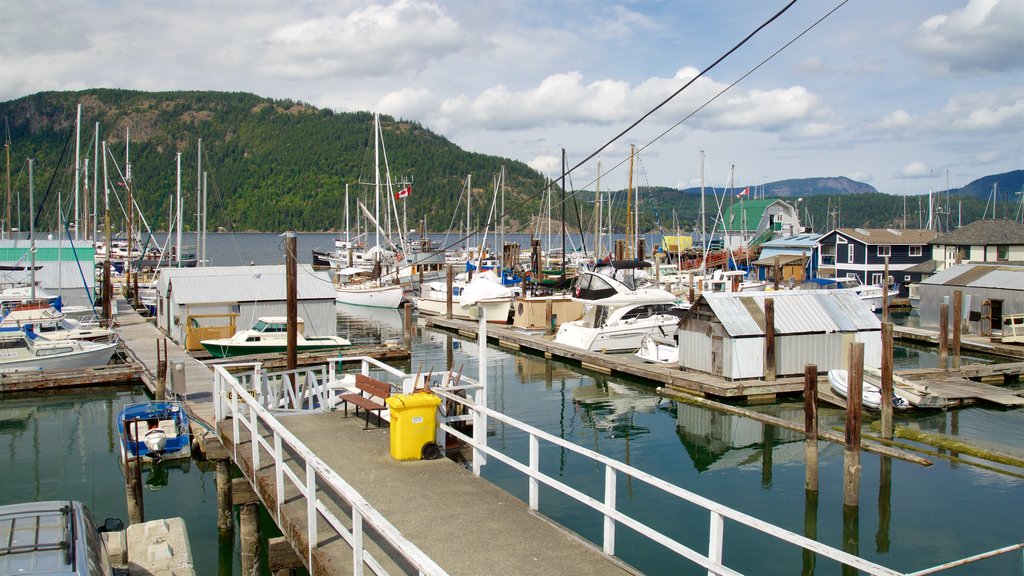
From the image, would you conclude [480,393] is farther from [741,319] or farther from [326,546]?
[741,319]

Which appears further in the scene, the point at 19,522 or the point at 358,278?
the point at 358,278

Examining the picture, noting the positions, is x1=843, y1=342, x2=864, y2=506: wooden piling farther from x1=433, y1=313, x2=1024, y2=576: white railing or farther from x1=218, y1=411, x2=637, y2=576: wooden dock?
x1=218, y1=411, x2=637, y2=576: wooden dock

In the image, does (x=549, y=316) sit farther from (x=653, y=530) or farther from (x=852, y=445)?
(x=653, y=530)

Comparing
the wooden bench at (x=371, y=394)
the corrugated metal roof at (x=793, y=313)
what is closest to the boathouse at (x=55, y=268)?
the corrugated metal roof at (x=793, y=313)

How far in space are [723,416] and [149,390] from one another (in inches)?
837

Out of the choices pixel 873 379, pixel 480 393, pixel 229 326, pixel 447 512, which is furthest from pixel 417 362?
pixel 447 512

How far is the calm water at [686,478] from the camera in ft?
53.6

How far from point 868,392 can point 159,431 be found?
858 inches

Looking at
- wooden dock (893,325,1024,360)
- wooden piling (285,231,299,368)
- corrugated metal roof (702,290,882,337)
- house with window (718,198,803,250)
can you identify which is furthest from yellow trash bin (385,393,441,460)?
A: house with window (718,198,803,250)

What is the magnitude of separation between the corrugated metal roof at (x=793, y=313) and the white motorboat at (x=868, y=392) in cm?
272

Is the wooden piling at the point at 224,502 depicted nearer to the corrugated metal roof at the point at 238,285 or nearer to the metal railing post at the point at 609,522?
the metal railing post at the point at 609,522

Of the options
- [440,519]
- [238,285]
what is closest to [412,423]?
[440,519]

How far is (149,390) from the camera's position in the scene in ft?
99.6

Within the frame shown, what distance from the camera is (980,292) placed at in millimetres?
42094
